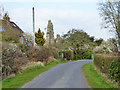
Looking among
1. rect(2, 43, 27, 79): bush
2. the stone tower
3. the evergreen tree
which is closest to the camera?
rect(2, 43, 27, 79): bush

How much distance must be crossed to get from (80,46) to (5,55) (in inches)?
1766

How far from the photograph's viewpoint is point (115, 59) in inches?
493

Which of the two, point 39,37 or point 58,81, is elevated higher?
point 39,37

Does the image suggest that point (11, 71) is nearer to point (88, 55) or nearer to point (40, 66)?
point (40, 66)

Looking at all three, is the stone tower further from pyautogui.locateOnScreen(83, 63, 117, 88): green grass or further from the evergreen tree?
pyautogui.locateOnScreen(83, 63, 117, 88): green grass

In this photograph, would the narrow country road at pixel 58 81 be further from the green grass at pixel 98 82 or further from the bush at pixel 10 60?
the bush at pixel 10 60


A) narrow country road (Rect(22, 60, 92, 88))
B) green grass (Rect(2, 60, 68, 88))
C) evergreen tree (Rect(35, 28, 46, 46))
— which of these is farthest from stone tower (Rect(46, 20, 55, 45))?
narrow country road (Rect(22, 60, 92, 88))

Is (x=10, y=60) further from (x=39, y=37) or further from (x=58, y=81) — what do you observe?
(x=39, y=37)

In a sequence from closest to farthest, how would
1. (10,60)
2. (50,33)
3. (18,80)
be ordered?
(18,80) → (10,60) → (50,33)

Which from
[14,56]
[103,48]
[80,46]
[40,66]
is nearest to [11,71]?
[14,56]

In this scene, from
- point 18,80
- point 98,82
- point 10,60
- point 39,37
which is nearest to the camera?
point 98,82

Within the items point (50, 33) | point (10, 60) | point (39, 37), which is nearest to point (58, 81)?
point (10, 60)

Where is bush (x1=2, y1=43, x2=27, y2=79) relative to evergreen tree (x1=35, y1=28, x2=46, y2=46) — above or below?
below

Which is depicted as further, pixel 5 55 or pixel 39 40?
pixel 39 40
